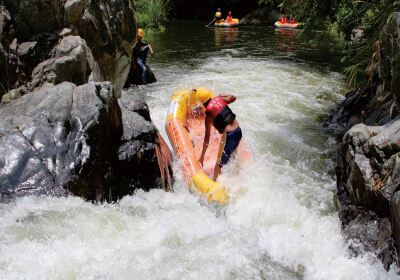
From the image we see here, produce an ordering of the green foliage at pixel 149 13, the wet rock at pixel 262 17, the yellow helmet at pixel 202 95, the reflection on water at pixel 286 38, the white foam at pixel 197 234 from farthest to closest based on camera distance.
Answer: the wet rock at pixel 262 17
the green foliage at pixel 149 13
the reflection on water at pixel 286 38
the yellow helmet at pixel 202 95
the white foam at pixel 197 234

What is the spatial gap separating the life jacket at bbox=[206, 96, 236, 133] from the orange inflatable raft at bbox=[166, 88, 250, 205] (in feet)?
0.52

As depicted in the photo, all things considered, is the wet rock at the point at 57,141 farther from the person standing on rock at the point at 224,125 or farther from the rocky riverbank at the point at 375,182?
the rocky riverbank at the point at 375,182

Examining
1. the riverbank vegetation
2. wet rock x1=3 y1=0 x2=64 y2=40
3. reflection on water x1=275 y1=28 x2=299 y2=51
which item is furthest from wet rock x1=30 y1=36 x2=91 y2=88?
reflection on water x1=275 y1=28 x2=299 y2=51

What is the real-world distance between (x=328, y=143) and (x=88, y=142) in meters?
3.79

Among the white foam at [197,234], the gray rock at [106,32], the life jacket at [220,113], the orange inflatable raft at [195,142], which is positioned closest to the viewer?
the white foam at [197,234]

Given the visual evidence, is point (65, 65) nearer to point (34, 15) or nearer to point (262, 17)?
point (34, 15)

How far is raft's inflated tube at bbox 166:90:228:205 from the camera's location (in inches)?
193

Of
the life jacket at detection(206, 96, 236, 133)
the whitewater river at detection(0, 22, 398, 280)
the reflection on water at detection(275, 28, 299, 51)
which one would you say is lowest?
the reflection on water at detection(275, 28, 299, 51)

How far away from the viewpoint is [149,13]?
67.2ft

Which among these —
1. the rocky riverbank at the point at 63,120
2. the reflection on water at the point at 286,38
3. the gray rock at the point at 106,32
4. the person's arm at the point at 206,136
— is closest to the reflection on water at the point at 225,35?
the reflection on water at the point at 286,38

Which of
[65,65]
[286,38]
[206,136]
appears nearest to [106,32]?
[65,65]

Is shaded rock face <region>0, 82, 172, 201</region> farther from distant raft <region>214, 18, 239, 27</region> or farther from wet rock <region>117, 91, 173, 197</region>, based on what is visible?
distant raft <region>214, 18, 239, 27</region>

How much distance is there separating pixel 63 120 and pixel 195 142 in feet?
6.09

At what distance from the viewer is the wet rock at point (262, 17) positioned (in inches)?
996
